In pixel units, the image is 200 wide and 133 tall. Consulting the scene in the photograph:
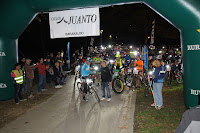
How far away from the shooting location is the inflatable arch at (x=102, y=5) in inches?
258

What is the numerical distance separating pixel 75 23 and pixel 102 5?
127 cm

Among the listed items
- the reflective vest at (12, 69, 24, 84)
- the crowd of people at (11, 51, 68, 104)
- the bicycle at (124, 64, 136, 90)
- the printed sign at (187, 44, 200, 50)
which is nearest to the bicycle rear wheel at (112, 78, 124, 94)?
the bicycle at (124, 64, 136, 90)

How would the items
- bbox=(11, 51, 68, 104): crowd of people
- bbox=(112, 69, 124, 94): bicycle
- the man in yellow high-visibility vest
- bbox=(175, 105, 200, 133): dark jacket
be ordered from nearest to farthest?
bbox=(175, 105, 200, 133): dark jacket
the man in yellow high-visibility vest
bbox=(11, 51, 68, 104): crowd of people
bbox=(112, 69, 124, 94): bicycle

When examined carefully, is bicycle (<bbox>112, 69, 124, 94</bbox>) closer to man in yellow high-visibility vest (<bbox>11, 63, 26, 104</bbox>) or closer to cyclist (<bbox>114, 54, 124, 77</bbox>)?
cyclist (<bbox>114, 54, 124, 77</bbox>)

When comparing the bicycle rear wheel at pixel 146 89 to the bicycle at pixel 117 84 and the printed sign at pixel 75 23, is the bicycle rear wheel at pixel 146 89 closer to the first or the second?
the bicycle at pixel 117 84

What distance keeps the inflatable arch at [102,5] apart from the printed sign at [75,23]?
0.24 m

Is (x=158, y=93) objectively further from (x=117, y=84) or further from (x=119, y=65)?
(x=119, y=65)

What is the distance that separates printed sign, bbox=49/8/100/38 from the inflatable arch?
0.24 m

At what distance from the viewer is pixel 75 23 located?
7.88 meters

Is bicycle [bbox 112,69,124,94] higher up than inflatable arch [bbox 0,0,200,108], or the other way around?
inflatable arch [bbox 0,0,200,108]

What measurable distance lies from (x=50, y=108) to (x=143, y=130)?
4.20m

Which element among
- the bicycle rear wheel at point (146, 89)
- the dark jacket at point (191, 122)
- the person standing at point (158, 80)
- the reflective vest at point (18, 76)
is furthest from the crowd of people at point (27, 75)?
the dark jacket at point (191, 122)

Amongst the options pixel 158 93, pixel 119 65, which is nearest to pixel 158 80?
pixel 158 93

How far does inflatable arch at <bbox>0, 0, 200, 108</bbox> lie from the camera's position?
6.55 metres
